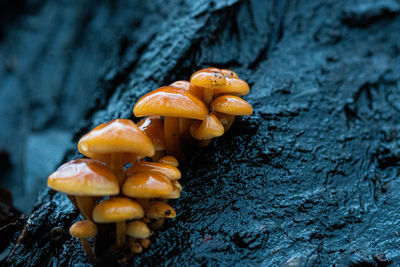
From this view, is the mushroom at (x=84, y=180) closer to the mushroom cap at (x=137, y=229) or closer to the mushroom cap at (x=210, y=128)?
the mushroom cap at (x=137, y=229)

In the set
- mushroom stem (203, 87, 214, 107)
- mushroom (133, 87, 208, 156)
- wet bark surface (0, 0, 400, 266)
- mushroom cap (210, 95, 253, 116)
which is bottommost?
wet bark surface (0, 0, 400, 266)

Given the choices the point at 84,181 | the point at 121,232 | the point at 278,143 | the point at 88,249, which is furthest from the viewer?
the point at 278,143

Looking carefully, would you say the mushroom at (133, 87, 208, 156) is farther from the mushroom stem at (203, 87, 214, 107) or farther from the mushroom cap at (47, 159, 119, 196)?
the mushroom cap at (47, 159, 119, 196)

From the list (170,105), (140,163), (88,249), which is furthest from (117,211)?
(170,105)

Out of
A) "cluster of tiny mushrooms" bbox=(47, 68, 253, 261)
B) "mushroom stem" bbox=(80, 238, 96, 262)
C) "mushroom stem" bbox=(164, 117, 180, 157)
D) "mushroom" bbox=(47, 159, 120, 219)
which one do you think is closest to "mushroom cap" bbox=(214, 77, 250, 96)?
"cluster of tiny mushrooms" bbox=(47, 68, 253, 261)

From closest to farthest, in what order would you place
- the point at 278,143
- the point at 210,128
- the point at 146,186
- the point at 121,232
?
1. the point at 146,186
2. the point at 121,232
3. the point at 210,128
4. the point at 278,143

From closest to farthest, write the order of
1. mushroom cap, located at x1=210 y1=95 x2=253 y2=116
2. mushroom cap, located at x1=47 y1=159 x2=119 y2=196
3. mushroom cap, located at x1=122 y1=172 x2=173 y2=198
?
mushroom cap, located at x1=47 y1=159 x2=119 y2=196 < mushroom cap, located at x1=122 y1=172 x2=173 y2=198 < mushroom cap, located at x1=210 y1=95 x2=253 y2=116

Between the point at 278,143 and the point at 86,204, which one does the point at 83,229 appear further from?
the point at 278,143
